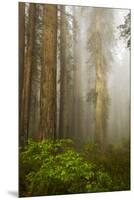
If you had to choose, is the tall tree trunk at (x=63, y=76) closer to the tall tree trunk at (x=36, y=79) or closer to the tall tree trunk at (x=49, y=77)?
the tall tree trunk at (x=49, y=77)

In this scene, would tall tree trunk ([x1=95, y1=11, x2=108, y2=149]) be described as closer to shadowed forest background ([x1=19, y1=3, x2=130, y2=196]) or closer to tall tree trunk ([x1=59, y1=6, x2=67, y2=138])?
shadowed forest background ([x1=19, y1=3, x2=130, y2=196])

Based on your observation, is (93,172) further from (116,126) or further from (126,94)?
(126,94)

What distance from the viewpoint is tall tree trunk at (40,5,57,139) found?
301 centimetres

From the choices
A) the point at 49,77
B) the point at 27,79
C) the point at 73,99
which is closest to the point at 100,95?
the point at 73,99

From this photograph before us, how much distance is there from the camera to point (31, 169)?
9.77ft

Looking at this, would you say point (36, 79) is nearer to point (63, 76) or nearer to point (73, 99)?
point (63, 76)

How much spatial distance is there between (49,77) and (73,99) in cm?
23

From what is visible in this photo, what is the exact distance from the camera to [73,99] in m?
3.07

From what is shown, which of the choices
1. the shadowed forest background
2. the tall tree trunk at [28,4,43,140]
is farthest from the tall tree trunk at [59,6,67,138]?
the tall tree trunk at [28,4,43,140]

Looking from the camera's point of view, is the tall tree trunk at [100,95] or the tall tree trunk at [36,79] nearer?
the tall tree trunk at [36,79]

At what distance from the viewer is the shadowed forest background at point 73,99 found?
9.77 ft

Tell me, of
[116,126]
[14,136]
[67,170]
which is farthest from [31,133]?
[116,126]

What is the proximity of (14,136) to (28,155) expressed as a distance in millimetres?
159

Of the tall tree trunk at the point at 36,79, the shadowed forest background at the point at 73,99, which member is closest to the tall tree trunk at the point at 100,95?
the shadowed forest background at the point at 73,99
